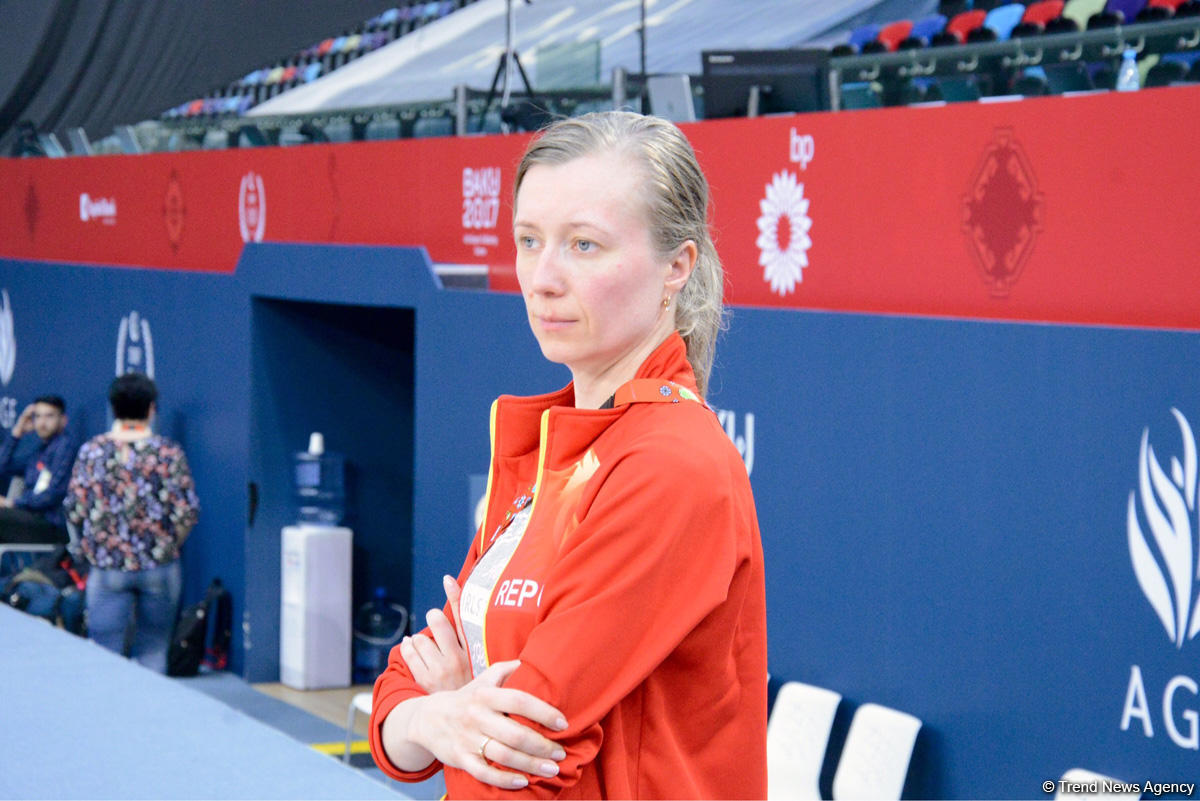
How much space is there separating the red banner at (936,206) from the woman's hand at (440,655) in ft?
2.77

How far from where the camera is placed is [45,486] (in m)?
7.25

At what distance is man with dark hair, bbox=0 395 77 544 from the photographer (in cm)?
719

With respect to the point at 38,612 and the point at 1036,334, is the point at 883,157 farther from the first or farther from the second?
the point at 38,612

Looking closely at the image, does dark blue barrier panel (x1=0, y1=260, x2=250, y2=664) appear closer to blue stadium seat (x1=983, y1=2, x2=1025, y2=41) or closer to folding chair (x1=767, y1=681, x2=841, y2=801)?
folding chair (x1=767, y1=681, x2=841, y2=801)

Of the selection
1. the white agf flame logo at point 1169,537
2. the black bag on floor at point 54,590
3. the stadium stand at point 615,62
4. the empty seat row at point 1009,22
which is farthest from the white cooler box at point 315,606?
the white agf flame logo at point 1169,537

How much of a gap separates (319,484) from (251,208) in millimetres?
1311

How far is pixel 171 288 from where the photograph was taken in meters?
6.96

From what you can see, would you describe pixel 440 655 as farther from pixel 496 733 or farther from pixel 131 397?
pixel 131 397

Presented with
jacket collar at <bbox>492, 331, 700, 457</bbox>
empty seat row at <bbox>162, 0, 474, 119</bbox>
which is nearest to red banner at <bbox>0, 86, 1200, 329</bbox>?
jacket collar at <bbox>492, 331, 700, 457</bbox>

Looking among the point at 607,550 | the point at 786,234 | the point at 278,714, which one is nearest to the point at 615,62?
the point at 278,714

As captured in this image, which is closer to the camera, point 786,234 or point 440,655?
point 440,655

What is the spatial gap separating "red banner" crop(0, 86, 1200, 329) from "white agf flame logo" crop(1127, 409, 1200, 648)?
0.96 feet

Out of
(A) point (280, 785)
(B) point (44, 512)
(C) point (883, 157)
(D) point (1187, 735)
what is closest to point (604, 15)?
(B) point (44, 512)

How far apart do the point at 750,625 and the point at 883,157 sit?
2.58 meters
